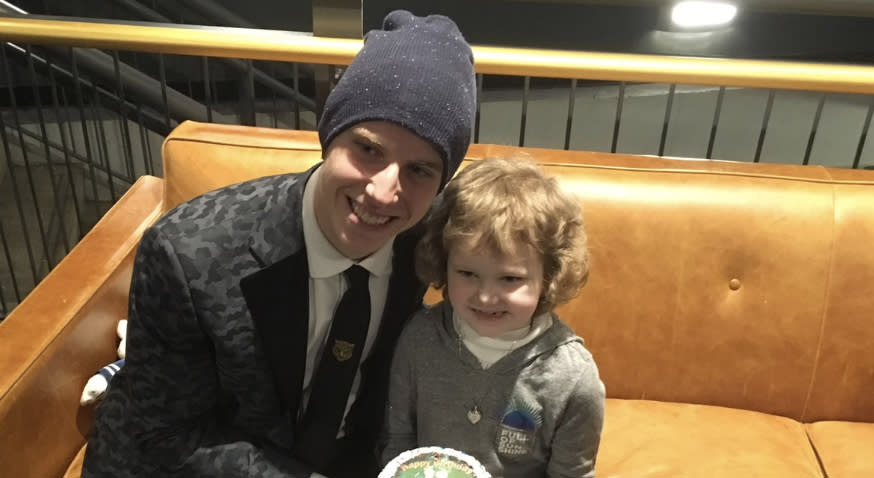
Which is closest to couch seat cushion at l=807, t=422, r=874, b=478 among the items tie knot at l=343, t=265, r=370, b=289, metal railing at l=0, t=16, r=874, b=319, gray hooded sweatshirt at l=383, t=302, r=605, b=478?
gray hooded sweatshirt at l=383, t=302, r=605, b=478

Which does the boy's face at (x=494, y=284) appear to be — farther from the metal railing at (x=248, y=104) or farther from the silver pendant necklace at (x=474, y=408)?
the metal railing at (x=248, y=104)

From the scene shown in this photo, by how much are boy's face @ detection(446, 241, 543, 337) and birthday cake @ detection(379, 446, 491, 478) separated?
0.23m

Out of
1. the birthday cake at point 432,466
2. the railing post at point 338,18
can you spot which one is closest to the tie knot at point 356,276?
the birthday cake at point 432,466

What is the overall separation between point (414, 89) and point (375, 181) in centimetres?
13

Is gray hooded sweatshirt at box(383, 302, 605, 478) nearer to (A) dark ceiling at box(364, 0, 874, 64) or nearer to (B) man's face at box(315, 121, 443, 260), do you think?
(B) man's face at box(315, 121, 443, 260)

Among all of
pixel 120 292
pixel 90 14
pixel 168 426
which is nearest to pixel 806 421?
pixel 168 426

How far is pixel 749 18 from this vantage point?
4.63 meters

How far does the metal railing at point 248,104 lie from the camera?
5.70 ft

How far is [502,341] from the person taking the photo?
1215 mm

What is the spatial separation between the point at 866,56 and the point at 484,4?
7.94 feet

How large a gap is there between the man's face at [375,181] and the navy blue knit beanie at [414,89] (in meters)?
0.02

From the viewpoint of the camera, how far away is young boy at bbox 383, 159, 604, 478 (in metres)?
1.10

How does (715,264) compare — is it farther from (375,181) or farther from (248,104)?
(248,104)

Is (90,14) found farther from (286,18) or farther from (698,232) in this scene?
(698,232)
